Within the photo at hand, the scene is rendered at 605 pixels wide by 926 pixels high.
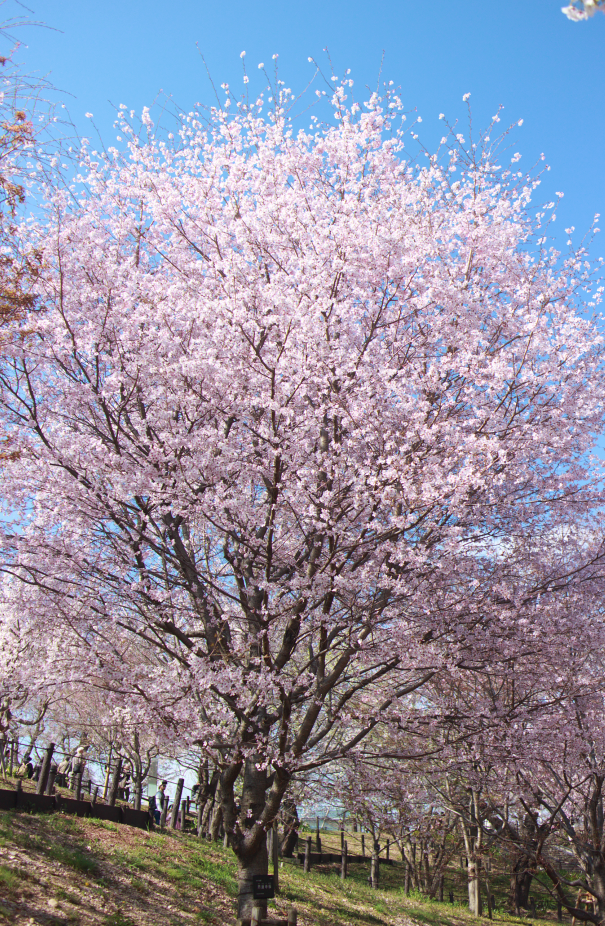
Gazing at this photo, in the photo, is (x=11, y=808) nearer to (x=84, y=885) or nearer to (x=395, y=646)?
(x=84, y=885)

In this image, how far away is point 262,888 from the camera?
25.1 ft

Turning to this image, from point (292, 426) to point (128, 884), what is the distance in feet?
25.5

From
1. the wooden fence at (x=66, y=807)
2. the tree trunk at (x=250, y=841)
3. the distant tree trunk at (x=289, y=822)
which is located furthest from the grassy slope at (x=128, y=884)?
the tree trunk at (x=250, y=841)

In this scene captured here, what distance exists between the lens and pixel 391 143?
8.81 m

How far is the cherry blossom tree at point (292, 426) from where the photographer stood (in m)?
7.14

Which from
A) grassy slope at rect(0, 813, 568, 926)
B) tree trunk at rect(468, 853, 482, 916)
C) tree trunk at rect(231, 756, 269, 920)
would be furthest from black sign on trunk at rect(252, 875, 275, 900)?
tree trunk at rect(468, 853, 482, 916)

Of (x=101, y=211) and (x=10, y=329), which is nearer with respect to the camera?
(x=10, y=329)

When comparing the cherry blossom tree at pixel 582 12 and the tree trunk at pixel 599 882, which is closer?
the cherry blossom tree at pixel 582 12

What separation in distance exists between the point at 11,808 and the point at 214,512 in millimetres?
8317

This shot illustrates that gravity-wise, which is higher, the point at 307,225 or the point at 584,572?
the point at 307,225

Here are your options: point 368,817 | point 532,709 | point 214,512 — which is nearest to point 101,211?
point 214,512

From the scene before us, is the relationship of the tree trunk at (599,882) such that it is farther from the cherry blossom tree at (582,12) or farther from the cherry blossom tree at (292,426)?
the cherry blossom tree at (582,12)

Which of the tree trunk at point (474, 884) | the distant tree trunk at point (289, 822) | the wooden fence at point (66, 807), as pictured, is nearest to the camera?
the wooden fence at point (66, 807)

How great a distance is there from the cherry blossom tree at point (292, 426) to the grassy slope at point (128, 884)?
87.4 inches
